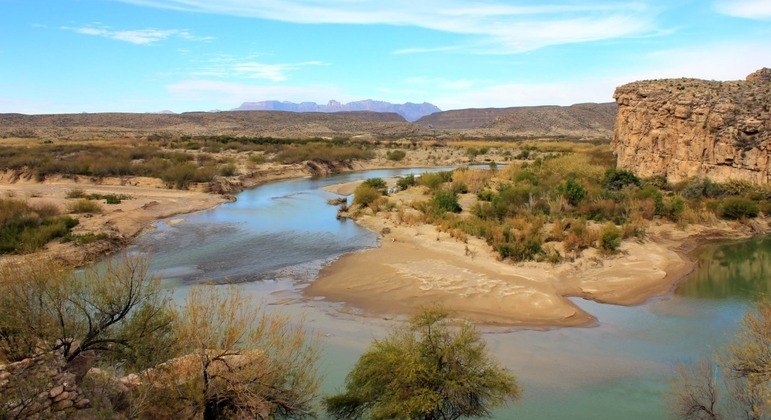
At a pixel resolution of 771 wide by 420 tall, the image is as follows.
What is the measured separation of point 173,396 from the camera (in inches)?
292

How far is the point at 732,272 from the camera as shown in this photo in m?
18.2

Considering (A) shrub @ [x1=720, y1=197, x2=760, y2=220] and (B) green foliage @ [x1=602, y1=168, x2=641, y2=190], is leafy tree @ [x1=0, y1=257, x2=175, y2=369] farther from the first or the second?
(B) green foliage @ [x1=602, y1=168, x2=641, y2=190]

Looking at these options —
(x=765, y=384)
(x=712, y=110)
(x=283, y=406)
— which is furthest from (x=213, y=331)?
(x=712, y=110)

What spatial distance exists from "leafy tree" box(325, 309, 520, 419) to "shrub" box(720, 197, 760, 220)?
19452 mm

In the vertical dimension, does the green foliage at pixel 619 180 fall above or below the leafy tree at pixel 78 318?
below

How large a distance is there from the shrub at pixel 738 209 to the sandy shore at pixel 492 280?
343cm

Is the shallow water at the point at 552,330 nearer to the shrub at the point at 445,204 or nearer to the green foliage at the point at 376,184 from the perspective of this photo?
the shrub at the point at 445,204

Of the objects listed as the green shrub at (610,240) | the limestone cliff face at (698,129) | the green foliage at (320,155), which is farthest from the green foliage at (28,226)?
the limestone cliff face at (698,129)

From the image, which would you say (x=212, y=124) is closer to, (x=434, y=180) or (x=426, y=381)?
(x=434, y=180)

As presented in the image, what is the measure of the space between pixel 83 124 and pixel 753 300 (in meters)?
113

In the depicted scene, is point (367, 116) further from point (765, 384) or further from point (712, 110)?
point (765, 384)

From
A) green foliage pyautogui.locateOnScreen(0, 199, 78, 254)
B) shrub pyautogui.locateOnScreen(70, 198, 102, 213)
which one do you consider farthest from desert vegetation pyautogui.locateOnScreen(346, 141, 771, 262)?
green foliage pyautogui.locateOnScreen(0, 199, 78, 254)

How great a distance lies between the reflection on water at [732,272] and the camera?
53.0 ft

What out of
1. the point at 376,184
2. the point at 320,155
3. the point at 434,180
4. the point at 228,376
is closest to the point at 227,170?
the point at 320,155
